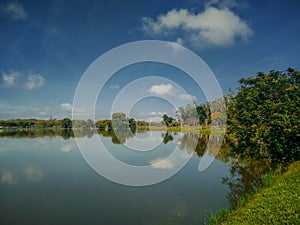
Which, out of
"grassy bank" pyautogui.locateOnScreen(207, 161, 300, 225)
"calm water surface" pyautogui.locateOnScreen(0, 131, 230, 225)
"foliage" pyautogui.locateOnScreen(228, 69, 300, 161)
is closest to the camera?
"grassy bank" pyautogui.locateOnScreen(207, 161, 300, 225)

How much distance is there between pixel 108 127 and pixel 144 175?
69213mm

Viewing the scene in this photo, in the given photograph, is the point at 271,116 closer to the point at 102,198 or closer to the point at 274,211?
the point at 274,211

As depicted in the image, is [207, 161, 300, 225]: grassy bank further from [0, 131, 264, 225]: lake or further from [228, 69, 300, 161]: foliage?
[228, 69, 300, 161]: foliage

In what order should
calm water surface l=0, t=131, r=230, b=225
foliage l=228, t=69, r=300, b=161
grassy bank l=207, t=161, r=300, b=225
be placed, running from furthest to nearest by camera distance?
foliage l=228, t=69, r=300, b=161, calm water surface l=0, t=131, r=230, b=225, grassy bank l=207, t=161, r=300, b=225

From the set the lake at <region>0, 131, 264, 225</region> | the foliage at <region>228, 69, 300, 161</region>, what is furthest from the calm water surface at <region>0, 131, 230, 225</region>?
the foliage at <region>228, 69, 300, 161</region>

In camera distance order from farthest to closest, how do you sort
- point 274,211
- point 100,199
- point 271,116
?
point 271,116, point 100,199, point 274,211

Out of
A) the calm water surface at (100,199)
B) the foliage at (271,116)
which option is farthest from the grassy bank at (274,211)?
the foliage at (271,116)

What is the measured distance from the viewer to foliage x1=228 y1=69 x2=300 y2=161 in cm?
1024

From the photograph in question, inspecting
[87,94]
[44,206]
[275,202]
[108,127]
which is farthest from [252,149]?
[108,127]

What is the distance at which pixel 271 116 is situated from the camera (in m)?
11.3

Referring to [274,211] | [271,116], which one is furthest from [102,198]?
[271,116]

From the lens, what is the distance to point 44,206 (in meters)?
6.17

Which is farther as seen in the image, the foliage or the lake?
the foliage

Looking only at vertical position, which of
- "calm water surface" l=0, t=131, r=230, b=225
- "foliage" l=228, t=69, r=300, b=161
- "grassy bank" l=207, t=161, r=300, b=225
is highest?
"foliage" l=228, t=69, r=300, b=161
